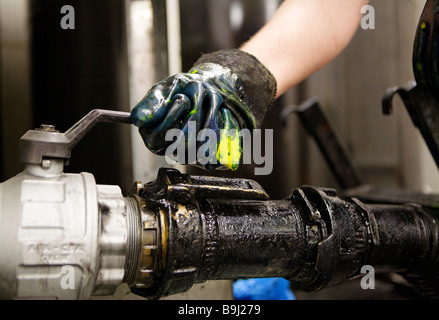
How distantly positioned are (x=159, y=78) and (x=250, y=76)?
0.65 metres

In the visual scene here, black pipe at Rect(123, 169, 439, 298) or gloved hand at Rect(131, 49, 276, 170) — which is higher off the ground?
gloved hand at Rect(131, 49, 276, 170)

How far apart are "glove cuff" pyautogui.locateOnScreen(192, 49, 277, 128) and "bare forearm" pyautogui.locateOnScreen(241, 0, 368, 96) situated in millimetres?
137

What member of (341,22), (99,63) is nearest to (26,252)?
(341,22)

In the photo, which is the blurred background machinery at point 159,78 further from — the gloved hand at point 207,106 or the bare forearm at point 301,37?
the gloved hand at point 207,106

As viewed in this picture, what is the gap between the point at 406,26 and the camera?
3.29 m

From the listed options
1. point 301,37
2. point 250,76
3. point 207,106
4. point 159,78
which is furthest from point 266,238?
point 159,78

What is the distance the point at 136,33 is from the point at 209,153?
0.93 meters

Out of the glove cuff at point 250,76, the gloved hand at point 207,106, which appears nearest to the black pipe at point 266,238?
the gloved hand at point 207,106

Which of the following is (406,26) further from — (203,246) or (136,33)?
(203,246)

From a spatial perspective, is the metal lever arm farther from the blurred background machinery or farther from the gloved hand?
the blurred background machinery

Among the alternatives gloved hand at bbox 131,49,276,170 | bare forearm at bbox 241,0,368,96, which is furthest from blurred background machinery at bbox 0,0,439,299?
gloved hand at bbox 131,49,276,170

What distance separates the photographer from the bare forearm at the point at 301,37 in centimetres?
121

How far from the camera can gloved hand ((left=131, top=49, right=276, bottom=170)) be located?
80 cm

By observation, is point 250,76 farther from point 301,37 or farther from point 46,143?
point 46,143
